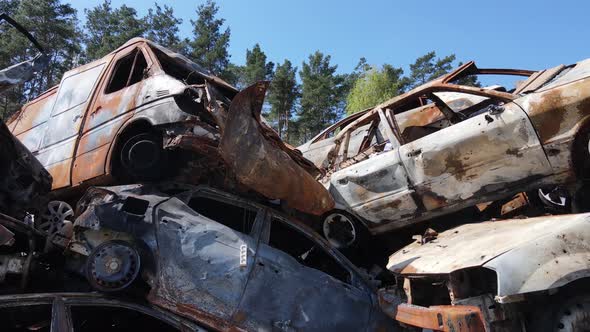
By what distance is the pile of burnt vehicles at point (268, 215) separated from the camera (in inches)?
117

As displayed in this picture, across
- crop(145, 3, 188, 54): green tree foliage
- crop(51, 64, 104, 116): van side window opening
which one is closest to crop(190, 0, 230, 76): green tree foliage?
crop(145, 3, 188, 54): green tree foliage

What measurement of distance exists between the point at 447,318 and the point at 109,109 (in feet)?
13.7

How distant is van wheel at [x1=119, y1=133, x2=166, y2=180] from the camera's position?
4281 millimetres

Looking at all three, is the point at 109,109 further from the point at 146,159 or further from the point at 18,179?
the point at 18,179

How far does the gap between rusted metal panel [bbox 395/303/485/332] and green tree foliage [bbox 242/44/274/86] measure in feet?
97.3

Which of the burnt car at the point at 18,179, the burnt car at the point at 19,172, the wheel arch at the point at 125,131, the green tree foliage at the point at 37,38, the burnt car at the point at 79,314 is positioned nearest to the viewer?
the burnt car at the point at 79,314

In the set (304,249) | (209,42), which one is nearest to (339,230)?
(304,249)

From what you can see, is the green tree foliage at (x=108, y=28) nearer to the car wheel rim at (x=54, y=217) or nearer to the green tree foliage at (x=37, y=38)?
the green tree foliage at (x=37, y=38)

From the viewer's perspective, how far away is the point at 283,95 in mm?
33219

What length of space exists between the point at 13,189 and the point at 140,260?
188 centimetres

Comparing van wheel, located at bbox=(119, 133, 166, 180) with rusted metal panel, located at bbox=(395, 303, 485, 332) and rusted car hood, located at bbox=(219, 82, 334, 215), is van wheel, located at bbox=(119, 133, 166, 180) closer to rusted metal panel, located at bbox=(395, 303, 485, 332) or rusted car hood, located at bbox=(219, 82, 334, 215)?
rusted car hood, located at bbox=(219, 82, 334, 215)

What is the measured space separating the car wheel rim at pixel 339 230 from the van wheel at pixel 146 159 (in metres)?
2.14

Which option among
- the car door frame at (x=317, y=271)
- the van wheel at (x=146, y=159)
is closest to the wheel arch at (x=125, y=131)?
the van wheel at (x=146, y=159)

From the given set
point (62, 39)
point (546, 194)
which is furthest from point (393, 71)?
point (546, 194)
